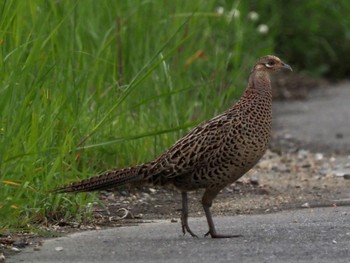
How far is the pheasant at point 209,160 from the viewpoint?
6.83m

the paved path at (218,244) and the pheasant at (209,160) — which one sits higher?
the pheasant at (209,160)

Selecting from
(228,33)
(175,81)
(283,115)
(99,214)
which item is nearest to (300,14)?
(283,115)

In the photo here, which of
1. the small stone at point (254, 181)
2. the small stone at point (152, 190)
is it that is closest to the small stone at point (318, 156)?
the small stone at point (254, 181)

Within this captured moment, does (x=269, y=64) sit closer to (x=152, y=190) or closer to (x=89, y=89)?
(x=152, y=190)

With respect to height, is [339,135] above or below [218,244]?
above

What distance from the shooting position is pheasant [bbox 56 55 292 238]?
6832 millimetres

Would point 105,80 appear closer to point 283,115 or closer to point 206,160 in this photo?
point 206,160

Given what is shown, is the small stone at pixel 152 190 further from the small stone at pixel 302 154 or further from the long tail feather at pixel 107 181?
the small stone at pixel 302 154

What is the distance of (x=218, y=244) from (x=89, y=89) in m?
2.65

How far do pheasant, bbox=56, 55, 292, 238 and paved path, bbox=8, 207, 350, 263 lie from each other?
237 mm

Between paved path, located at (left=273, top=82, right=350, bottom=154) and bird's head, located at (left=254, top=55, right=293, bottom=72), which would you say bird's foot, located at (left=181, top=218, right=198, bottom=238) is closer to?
bird's head, located at (left=254, top=55, right=293, bottom=72)

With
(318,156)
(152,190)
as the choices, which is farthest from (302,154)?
(152,190)

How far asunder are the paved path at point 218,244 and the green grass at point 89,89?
368 millimetres

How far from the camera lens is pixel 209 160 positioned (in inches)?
271
